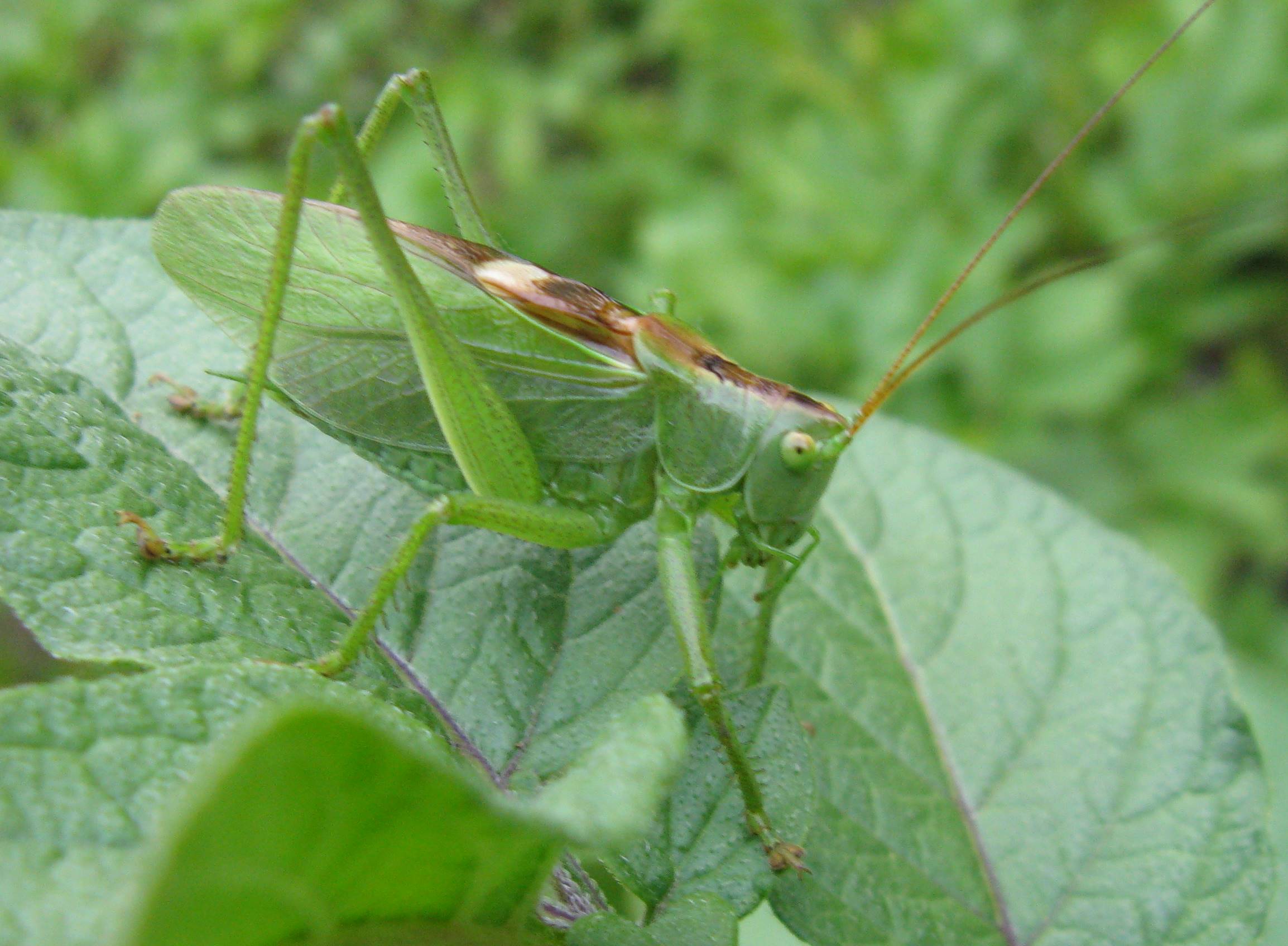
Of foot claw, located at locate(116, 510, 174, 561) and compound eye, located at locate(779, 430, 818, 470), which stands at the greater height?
compound eye, located at locate(779, 430, 818, 470)

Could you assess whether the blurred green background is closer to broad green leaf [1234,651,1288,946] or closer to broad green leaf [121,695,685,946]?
broad green leaf [1234,651,1288,946]

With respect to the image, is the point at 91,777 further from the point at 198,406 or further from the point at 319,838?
the point at 198,406

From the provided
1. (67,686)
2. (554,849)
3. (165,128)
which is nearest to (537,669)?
(554,849)

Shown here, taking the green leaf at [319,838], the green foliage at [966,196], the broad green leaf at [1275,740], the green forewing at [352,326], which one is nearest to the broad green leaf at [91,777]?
the green leaf at [319,838]

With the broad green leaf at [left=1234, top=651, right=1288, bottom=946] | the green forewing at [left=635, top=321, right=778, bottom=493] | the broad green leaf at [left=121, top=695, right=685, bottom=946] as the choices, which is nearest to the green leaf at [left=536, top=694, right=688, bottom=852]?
the broad green leaf at [left=121, top=695, right=685, bottom=946]

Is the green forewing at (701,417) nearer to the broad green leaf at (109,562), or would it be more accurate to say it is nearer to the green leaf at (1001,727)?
the green leaf at (1001,727)

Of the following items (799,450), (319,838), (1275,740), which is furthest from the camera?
(1275,740)

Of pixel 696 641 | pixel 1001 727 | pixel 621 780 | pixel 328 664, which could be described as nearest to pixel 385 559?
pixel 328 664
